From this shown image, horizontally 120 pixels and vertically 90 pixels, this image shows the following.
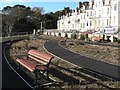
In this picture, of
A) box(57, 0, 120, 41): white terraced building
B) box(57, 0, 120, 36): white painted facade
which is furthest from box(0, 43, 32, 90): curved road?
box(57, 0, 120, 36): white painted facade

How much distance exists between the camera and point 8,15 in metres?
97.7

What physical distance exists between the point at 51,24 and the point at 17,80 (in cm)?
12374

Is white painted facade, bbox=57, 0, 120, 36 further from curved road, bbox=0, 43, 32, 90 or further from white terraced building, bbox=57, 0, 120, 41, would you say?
curved road, bbox=0, 43, 32, 90

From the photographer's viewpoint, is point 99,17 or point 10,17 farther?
point 10,17

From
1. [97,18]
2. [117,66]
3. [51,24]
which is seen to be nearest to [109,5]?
[97,18]

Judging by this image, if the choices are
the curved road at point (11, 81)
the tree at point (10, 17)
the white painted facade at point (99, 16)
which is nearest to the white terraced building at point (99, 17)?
the white painted facade at point (99, 16)

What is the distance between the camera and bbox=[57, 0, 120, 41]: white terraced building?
71188 mm

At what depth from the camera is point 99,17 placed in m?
85.8

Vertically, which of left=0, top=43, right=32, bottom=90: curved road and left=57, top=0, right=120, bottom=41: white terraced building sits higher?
left=57, top=0, right=120, bottom=41: white terraced building

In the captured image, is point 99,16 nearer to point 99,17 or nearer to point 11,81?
point 99,17

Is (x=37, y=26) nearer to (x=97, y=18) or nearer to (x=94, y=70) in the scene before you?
(x=97, y=18)

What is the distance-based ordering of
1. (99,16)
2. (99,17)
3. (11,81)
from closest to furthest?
(11,81) < (99,17) < (99,16)

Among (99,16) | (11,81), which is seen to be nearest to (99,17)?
(99,16)

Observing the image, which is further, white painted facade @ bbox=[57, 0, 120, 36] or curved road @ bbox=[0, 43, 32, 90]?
white painted facade @ bbox=[57, 0, 120, 36]
